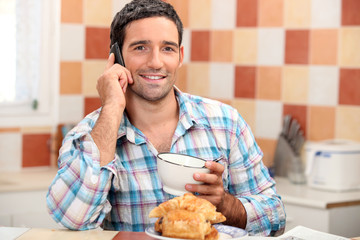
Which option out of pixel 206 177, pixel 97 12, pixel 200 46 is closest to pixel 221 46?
pixel 200 46

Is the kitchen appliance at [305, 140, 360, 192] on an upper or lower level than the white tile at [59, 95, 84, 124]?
lower

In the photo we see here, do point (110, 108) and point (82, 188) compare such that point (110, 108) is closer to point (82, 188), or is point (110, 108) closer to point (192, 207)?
point (82, 188)

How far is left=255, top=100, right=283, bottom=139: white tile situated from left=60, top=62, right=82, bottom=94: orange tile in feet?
3.27

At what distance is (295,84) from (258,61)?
257mm

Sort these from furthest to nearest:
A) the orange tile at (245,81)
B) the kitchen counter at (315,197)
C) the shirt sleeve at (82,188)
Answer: the orange tile at (245,81) < the kitchen counter at (315,197) < the shirt sleeve at (82,188)

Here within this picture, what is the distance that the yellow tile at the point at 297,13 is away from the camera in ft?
9.97

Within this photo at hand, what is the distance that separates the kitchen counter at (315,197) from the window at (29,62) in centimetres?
133

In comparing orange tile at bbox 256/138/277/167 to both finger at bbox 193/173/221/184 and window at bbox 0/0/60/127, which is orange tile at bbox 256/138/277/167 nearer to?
window at bbox 0/0/60/127

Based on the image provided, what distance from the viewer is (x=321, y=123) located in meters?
3.01

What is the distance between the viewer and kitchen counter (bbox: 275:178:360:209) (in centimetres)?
260

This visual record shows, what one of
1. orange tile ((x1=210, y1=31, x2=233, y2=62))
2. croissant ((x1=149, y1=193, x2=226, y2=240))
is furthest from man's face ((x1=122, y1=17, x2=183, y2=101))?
orange tile ((x1=210, y1=31, x2=233, y2=62))

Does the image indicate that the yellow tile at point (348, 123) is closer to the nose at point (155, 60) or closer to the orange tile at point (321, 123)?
the orange tile at point (321, 123)

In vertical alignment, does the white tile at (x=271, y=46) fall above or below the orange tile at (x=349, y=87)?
above

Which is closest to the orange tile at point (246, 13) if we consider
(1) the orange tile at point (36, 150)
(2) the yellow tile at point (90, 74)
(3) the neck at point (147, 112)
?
(2) the yellow tile at point (90, 74)
